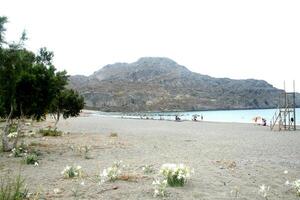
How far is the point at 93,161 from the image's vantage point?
1514cm

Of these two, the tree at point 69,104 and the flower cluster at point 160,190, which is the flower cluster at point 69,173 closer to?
the flower cluster at point 160,190

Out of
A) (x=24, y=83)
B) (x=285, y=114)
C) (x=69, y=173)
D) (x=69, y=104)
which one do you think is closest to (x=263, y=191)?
(x=69, y=173)

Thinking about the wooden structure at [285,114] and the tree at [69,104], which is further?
the wooden structure at [285,114]

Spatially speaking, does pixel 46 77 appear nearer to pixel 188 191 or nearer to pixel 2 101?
pixel 2 101

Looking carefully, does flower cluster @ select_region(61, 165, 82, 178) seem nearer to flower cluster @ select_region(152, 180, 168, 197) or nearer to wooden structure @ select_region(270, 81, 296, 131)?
flower cluster @ select_region(152, 180, 168, 197)

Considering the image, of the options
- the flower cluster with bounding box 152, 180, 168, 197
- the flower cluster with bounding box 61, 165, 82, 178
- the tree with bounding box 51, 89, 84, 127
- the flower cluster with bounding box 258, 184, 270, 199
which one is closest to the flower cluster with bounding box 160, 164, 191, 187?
the flower cluster with bounding box 152, 180, 168, 197

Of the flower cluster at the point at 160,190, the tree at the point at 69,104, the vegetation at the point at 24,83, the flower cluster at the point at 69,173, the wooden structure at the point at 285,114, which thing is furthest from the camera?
the wooden structure at the point at 285,114

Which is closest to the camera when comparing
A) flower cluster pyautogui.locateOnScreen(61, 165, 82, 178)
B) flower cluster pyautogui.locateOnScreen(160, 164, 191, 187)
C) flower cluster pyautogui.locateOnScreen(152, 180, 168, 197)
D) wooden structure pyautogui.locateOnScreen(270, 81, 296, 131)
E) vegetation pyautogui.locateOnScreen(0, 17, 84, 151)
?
flower cluster pyautogui.locateOnScreen(152, 180, 168, 197)

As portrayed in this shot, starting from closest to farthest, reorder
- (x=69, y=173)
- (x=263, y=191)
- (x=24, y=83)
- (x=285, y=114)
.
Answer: (x=263, y=191) → (x=69, y=173) → (x=24, y=83) → (x=285, y=114)

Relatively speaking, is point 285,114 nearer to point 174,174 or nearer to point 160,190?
point 174,174

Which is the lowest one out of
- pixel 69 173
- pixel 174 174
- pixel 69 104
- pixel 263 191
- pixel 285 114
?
pixel 263 191

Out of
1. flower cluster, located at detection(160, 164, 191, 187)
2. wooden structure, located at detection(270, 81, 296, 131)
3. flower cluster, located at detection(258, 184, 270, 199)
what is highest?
wooden structure, located at detection(270, 81, 296, 131)

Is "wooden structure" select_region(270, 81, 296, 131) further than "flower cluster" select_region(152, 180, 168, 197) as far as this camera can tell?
Yes

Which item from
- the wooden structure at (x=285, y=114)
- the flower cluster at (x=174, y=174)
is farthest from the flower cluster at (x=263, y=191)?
the wooden structure at (x=285, y=114)
